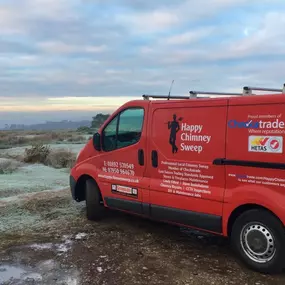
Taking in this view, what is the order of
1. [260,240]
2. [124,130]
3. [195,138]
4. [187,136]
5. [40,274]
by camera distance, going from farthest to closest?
[124,130], [187,136], [195,138], [40,274], [260,240]

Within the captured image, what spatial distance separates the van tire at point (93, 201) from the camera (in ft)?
23.4

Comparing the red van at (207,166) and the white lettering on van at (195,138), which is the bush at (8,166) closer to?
the red van at (207,166)

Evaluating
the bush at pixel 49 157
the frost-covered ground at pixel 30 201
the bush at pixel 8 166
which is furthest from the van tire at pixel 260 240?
the bush at pixel 49 157

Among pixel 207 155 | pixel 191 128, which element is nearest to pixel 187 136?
pixel 191 128

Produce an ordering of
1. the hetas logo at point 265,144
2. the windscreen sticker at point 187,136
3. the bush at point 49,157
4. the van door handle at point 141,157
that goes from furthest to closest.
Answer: the bush at point 49,157
the van door handle at point 141,157
the windscreen sticker at point 187,136
the hetas logo at point 265,144

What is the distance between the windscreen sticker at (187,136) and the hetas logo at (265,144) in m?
0.60

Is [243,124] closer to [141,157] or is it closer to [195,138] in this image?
[195,138]

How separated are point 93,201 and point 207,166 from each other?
2633mm

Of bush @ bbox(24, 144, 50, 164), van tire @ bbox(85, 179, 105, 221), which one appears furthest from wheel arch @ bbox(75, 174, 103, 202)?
bush @ bbox(24, 144, 50, 164)

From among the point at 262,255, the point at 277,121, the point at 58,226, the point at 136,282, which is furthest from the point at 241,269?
the point at 58,226

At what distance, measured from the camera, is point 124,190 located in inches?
255

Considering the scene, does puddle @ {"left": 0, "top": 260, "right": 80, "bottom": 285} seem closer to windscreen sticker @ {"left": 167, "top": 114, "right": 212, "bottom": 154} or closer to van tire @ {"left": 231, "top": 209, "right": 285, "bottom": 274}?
van tire @ {"left": 231, "top": 209, "right": 285, "bottom": 274}

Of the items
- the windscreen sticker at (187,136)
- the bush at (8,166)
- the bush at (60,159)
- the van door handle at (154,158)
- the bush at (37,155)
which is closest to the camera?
the windscreen sticker at (187,136)

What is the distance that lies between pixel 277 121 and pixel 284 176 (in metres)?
0.61
